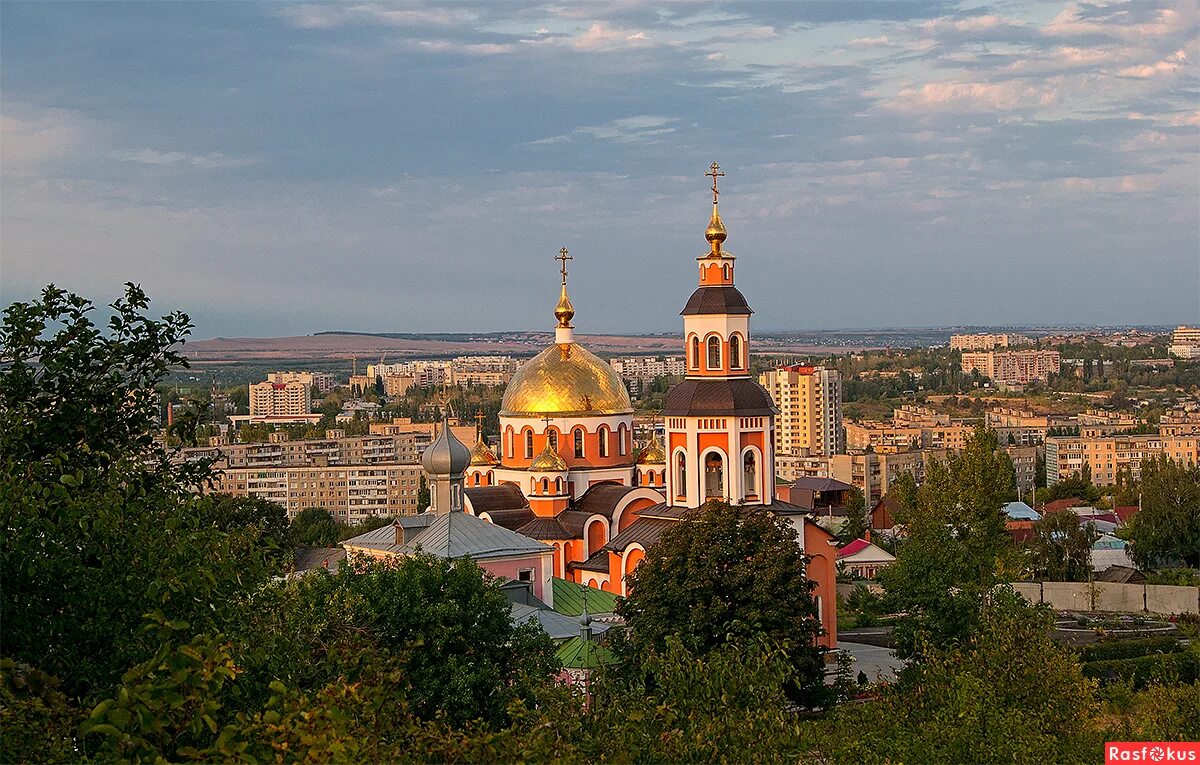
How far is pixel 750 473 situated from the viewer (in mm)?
23250

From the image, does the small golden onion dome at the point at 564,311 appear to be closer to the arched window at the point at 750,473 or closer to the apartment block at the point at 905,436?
the arched window at the point at 750,473

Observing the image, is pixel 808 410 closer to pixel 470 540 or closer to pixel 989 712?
pixel 470 540

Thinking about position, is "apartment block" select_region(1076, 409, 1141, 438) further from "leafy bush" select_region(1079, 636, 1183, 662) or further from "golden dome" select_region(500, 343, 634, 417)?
"golden dome" select_region(500, 343, 634, 417)

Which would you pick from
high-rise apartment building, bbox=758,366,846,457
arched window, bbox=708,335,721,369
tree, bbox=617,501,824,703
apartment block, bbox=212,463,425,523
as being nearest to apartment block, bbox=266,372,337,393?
high-rise apartment building, bbox=758,366,846,457

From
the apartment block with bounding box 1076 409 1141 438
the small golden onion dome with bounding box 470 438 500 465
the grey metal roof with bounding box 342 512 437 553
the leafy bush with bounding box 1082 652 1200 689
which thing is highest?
the small golden onion dome with bounding box 470 438 500 465

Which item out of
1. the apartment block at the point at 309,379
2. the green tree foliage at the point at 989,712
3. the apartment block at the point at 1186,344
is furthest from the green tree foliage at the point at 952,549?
the apartment block at the point at 1186,344

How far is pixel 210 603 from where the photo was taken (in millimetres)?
8094

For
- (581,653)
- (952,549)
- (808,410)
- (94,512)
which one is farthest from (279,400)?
(94,512)

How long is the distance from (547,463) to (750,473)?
479cm

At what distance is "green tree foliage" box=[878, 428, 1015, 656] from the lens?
19719mm

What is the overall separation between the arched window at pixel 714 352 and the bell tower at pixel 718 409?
0.05ft

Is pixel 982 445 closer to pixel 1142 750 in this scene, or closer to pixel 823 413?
pixel 1142 750

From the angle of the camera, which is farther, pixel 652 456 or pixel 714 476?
pixel 652 456

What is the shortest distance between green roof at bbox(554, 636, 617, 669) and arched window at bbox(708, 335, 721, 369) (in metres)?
6.81
